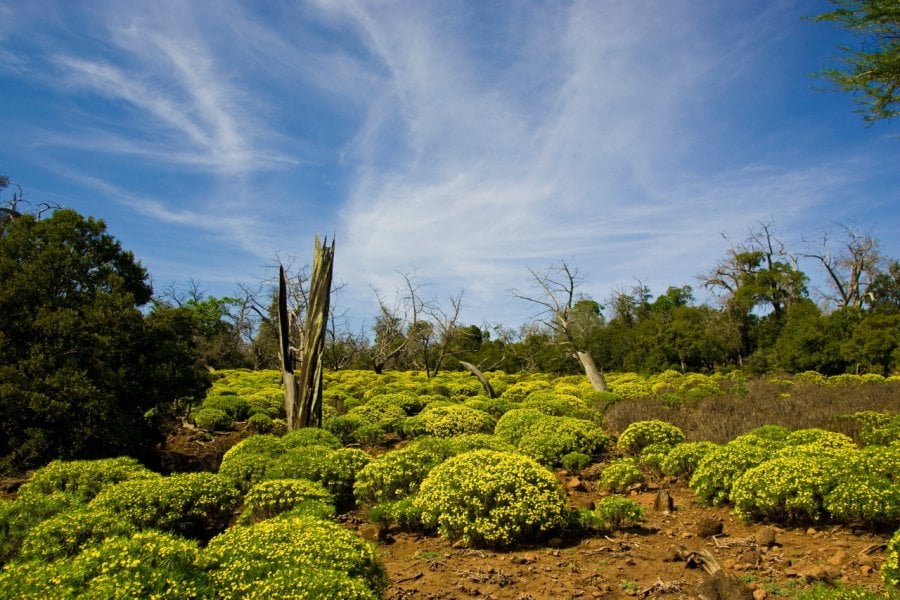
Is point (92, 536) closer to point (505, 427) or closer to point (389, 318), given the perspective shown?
point (505, 427)

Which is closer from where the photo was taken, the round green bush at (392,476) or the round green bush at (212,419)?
the round green bush at (392,476)

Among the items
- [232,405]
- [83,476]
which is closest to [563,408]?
[232,405]

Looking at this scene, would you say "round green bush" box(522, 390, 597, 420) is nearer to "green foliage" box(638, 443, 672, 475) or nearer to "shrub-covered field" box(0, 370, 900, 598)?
"shrub-covered field" box(0, 370, 900, 598)

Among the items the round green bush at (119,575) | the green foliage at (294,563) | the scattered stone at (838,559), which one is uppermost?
the round green bush at (119,575)

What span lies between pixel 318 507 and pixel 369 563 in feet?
6.67

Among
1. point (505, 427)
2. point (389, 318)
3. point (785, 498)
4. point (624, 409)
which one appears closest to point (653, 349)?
point (389, 318)

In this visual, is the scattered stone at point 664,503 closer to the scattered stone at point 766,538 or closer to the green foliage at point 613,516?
the green foliage at point 613,516

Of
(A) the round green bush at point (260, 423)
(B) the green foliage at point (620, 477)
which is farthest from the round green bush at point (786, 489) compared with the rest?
(A) the round green bush at point (260, 423)

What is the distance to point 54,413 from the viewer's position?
30.6ft

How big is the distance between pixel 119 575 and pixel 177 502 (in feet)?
11.9

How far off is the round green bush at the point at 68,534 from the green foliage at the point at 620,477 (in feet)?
21.6

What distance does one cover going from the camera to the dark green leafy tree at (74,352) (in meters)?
9.35

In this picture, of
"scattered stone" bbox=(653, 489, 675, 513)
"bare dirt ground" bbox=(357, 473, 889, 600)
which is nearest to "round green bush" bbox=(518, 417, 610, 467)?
"scattered stone" bbox=(653, 489, 675, 513)

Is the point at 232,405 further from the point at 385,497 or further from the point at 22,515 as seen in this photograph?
the point at 22,515
